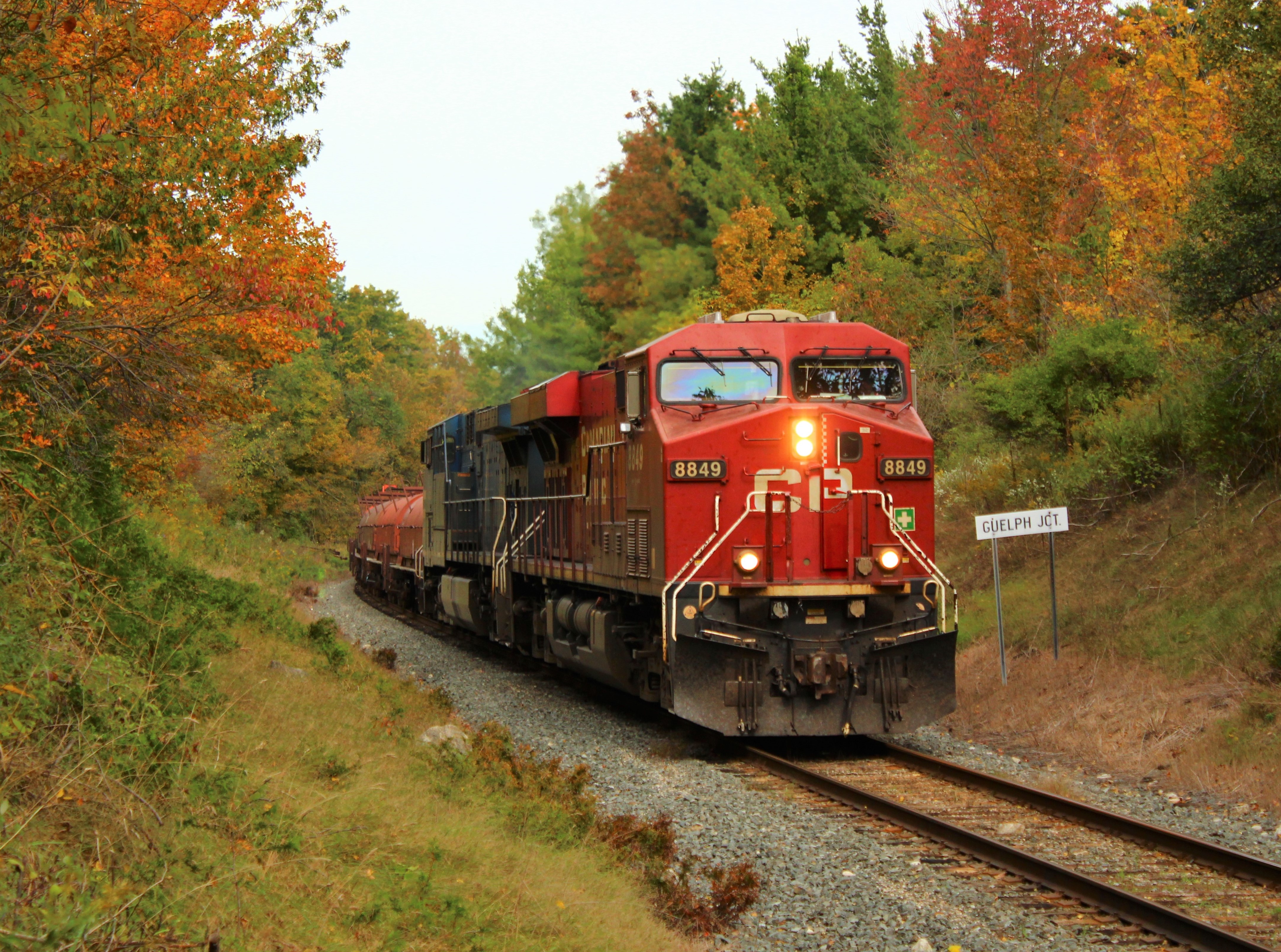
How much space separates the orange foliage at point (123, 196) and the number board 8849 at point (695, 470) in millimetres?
3702

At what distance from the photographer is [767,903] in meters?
6.78

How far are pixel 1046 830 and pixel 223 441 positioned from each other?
30813 millimetres

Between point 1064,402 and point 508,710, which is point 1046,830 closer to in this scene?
point 508,710

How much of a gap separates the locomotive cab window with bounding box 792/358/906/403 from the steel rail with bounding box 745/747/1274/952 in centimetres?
358

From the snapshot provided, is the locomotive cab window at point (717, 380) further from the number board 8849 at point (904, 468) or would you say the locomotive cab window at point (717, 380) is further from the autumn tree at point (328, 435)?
the autumn tree at point (328, 435)

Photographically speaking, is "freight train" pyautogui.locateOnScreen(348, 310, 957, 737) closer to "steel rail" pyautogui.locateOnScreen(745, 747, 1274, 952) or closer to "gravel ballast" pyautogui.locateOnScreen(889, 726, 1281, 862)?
"gravel ballast" pyautogui.locateOnScreen(889, 726, 1281, 862)

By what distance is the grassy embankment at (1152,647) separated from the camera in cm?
1028

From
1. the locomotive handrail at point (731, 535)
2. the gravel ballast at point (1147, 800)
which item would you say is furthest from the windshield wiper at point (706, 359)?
the gravel ballast at point (1147, 800)

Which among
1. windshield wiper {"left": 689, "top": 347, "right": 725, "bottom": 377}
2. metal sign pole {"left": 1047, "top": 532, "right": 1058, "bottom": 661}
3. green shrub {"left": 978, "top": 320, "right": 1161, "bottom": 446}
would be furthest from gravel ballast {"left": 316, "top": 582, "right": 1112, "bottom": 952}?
green shrub {"left": 978, "top": 320, "right": 1161, "bottom": 446}

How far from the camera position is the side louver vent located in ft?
37.2

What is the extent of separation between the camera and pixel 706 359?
11.3m

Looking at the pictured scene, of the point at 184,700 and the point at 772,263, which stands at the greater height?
the point at 772,263

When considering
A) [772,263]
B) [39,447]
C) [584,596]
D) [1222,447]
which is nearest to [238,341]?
[584,596]

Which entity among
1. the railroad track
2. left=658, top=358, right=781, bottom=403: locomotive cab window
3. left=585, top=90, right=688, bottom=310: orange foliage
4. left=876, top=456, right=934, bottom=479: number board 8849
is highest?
left=585, top=90, right=688, bottom=310: orange foliage
